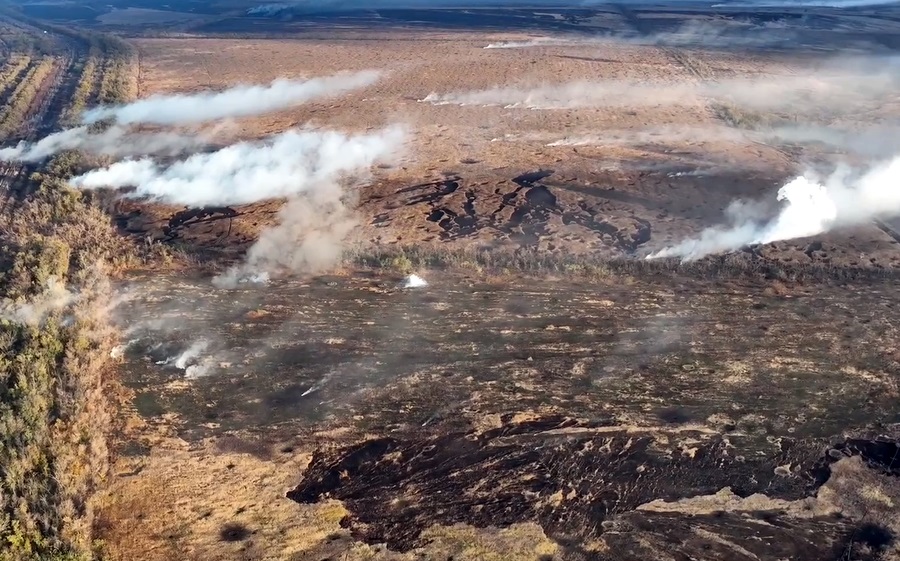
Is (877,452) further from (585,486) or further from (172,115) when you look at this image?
(172,115)

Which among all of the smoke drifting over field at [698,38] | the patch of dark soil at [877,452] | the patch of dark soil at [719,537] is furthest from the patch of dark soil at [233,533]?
the smoke drifting over field at [698,38]

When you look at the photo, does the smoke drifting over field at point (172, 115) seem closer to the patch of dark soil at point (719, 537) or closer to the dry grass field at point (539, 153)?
the dry grass field at point (539, 153)

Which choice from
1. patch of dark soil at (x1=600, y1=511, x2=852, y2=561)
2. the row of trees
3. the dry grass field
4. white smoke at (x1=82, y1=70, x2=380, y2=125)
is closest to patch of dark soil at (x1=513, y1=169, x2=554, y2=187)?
the dry grass field

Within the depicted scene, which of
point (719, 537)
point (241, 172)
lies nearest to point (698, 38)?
point (241, 172)

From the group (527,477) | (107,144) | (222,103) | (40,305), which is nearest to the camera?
(527,477)

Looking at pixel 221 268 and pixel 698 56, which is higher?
pixel 698 56

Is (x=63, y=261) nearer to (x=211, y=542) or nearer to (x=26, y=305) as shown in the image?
(x=26, y=305)

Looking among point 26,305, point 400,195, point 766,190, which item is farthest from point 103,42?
point 766,190

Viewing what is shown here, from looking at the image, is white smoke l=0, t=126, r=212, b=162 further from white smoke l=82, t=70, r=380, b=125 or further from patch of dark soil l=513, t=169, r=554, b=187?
patch of dark soil l=513, t=169, r=554, b=187
